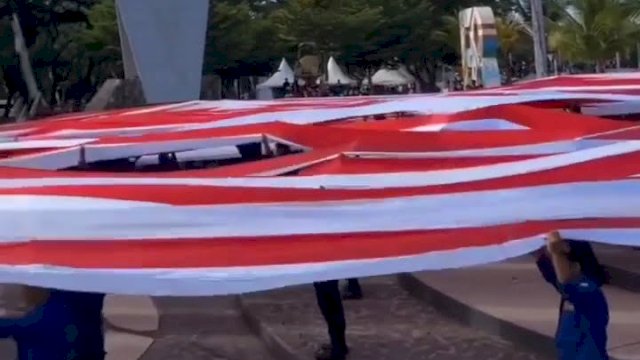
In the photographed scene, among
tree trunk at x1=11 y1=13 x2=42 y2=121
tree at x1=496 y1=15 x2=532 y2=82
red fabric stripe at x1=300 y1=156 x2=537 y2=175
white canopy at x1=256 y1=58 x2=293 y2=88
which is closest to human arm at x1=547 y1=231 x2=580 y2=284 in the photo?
red fabric stripe at x1=300 y1=156 x2=537 y2=175

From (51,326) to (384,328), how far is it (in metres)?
4.26

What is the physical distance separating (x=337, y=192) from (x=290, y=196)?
0.59ft

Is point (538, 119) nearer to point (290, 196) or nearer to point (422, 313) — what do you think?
point (290, 196)

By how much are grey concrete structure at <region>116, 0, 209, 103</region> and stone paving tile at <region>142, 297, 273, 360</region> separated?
32.4ft

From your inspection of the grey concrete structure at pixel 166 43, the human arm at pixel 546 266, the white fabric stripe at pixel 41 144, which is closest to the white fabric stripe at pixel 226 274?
the human arm at pixel 546 266

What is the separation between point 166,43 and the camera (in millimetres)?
21250

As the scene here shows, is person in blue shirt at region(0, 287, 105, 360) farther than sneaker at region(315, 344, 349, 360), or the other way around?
sneaker at region(315, 344, 349, 360)

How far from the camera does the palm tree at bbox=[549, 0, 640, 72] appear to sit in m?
33.3

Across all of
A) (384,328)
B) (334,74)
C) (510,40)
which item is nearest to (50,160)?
(384,328)

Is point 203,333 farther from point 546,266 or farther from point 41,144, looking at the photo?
point 546,266

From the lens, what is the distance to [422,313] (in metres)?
10.2

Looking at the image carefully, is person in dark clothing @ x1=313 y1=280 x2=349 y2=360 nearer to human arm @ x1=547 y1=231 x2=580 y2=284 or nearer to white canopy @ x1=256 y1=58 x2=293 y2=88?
human arm @ x1=547 y1=231 x2=580 y2=284

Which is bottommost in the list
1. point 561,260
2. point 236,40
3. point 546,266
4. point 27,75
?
point 546,266

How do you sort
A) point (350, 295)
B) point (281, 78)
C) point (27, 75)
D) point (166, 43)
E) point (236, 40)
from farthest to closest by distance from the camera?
point (281, 78), point (236, 40), point (27, 75), point (166, 43), point (350, 295)
